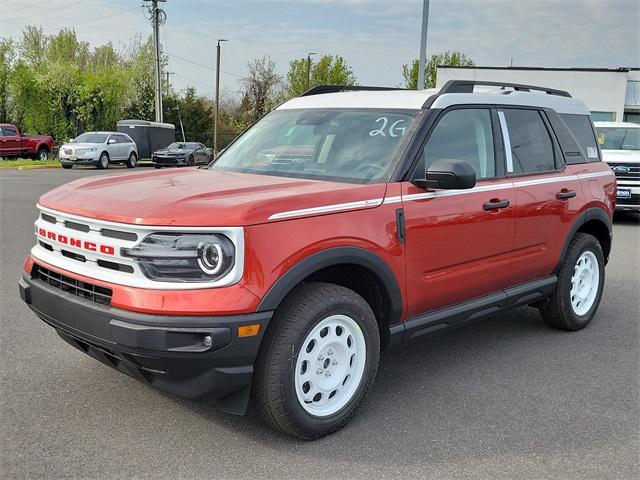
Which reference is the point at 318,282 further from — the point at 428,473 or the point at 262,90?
the point at 262,90

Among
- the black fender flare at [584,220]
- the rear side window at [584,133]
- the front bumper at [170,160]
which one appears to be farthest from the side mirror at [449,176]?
the front bumper at [170,160]

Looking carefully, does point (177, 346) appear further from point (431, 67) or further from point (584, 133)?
point (431, 67)

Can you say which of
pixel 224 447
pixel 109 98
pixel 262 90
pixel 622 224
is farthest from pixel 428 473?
pixel 262 90

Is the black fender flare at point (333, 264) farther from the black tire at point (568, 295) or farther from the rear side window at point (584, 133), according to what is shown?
the rear side window at point (584, 133)

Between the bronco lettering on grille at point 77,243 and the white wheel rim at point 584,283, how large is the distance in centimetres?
389

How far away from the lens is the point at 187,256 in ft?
9.85

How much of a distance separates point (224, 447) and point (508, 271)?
2376 millimetres

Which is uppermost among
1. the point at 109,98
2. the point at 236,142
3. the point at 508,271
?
the point at 109,98

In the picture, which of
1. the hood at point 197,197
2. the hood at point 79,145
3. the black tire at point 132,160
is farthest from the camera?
the black tire at point 132,160

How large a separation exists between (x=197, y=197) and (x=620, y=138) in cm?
1259

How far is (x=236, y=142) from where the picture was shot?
16.4 feet

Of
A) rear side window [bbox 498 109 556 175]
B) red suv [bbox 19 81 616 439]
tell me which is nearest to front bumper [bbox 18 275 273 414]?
red suv [bbox 19 81 616 439]

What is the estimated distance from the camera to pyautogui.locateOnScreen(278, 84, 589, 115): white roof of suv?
14.0 feet

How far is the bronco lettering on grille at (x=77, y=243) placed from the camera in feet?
10.4
